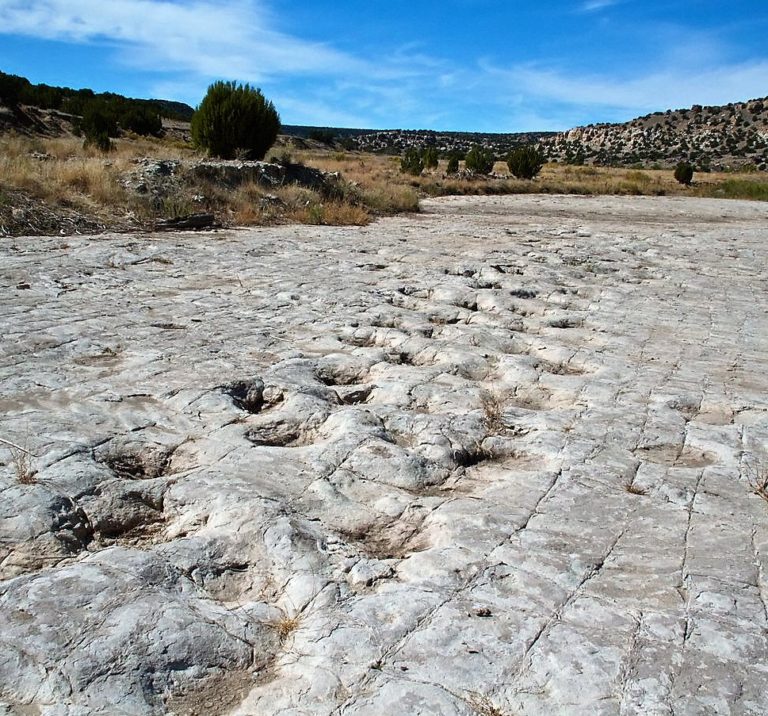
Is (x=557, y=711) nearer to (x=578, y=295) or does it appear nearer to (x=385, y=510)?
(x=385, y=510)

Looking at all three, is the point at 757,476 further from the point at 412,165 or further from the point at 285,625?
the point at 412,165

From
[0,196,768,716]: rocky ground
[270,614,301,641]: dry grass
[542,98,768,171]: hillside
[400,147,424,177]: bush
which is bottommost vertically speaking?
[270,614,301,641]: dry grass

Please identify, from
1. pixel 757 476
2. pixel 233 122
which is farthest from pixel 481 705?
pixel 233 122

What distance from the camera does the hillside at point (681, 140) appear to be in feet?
188

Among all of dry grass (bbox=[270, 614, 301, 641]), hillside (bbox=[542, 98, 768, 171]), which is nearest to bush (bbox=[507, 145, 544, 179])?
hillside (bbox=[542, 98, 768, 171])

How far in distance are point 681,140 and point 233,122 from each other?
62828 millimetres

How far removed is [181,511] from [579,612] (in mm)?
1636

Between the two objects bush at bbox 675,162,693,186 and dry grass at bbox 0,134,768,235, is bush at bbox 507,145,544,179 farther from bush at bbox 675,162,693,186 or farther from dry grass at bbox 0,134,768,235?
dry grass at bbox 0,134,768,235

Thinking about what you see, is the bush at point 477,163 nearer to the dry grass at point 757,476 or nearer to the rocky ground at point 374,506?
the rocky ground at point 374,506

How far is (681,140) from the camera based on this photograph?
6881cm

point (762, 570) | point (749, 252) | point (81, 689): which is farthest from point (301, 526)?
point (749, 252)

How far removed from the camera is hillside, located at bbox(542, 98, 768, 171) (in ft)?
188

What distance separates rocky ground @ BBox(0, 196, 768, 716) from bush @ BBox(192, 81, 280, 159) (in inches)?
446

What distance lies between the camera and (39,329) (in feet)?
17.0
